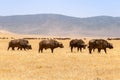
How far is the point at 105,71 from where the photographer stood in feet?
68.6

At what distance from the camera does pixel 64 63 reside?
25172mm

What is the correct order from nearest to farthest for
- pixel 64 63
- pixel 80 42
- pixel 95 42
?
pixel 64 63 → pixel 95 42 → pixel 80 42

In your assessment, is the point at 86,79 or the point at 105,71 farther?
the point at 105,71

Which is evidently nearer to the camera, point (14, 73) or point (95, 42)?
point (14, 73)

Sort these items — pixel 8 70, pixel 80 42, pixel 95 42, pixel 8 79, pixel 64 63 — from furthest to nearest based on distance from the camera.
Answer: pixel 80 42
pixel 95 42
pixel 64 63
pixel 8 70
pixel 8 79

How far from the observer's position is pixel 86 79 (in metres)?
17.7

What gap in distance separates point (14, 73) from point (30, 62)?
578cm

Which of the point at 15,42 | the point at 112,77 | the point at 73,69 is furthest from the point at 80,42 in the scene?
the point at 112,77

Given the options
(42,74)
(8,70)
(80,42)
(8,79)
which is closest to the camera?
(8,79)

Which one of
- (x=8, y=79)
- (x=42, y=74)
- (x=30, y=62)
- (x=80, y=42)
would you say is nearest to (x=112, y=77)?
(x=42, y=74)

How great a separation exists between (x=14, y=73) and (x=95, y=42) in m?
20.6

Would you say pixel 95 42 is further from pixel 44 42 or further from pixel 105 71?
pixel 105 71

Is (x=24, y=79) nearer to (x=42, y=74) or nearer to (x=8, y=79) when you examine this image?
(x=8, y=79)

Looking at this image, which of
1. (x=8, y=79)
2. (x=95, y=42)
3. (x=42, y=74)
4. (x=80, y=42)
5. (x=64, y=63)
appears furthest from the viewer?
(x=80, y=42)
